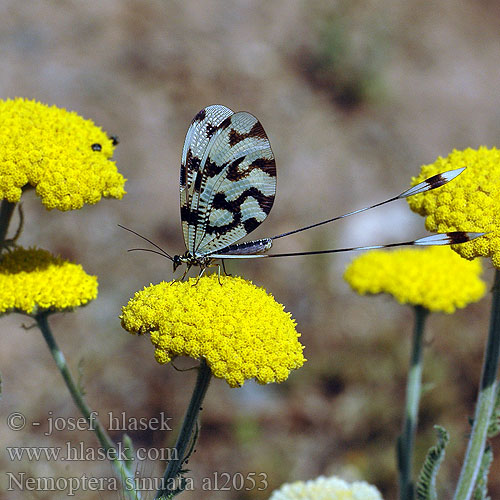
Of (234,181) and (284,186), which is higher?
(284,186)

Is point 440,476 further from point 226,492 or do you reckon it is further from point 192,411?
point 192,411

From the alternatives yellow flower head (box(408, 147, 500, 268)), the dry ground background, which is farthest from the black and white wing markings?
the dry ground background

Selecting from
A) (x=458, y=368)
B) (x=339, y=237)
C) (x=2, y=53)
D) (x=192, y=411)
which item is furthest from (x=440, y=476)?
(x=2, y=53)

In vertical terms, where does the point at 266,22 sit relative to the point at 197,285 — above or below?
above

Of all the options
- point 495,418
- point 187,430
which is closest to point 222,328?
point 187,430

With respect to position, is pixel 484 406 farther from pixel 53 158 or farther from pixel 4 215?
pixel 4 215

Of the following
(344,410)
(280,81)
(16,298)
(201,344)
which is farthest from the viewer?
(280,81)

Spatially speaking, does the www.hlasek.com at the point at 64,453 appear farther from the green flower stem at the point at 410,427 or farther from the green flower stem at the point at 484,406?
the green flower stem at the point at 484,406
